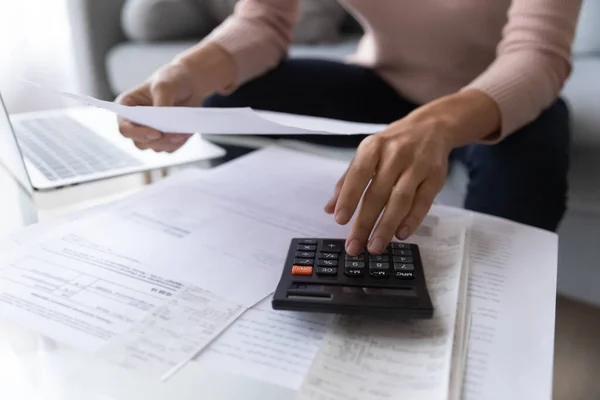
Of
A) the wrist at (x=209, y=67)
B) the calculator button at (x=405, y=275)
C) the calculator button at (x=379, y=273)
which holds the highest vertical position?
the wrist at (x=209, y=67)

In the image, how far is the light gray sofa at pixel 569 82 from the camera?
0.84 m

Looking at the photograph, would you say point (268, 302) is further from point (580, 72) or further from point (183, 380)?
point (580, 72)

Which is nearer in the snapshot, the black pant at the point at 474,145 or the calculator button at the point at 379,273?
the calculator button at the point at 379,273

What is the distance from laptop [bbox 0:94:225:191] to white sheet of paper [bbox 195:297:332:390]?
0.32 m

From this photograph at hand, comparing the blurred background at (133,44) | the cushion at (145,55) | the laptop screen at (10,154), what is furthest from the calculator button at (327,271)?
the cushion at (145,55)

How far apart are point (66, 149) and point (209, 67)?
0.20 m

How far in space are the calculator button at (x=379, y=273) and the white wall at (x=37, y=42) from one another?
4.24 ft

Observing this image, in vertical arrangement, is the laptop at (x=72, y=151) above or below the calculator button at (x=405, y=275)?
below

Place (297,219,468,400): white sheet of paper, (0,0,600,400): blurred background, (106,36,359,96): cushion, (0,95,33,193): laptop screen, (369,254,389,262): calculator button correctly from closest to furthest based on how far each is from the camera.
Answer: (297,219,468,400): white sheet of paper
(369,254,389,262): calculator button
(0,95,33,193): laptop screen
(0,0,600,400): blurred background
(106,36,359,96): cushion

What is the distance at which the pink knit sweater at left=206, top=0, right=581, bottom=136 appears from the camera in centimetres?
67

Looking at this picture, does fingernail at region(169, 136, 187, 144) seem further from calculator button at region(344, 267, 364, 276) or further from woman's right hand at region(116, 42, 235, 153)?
calculator button at region(344, 267, 364, 276)

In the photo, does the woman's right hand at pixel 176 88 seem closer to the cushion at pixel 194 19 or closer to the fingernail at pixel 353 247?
the fingernail at pixel 353 247

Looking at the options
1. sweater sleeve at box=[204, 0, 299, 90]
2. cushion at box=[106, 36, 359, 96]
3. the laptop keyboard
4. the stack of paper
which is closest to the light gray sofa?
cushion at box=[106, 36, 359, 96]

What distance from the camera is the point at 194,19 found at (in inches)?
57.6
